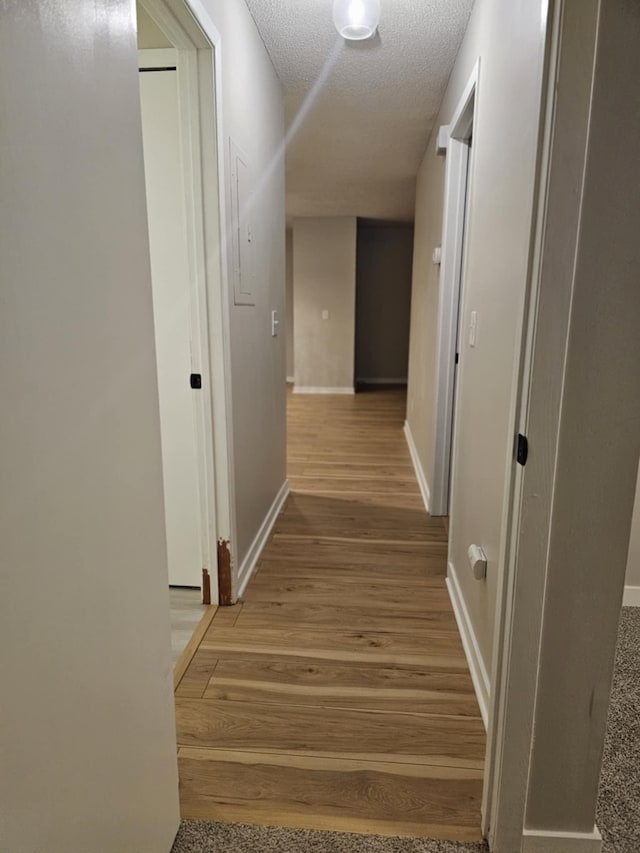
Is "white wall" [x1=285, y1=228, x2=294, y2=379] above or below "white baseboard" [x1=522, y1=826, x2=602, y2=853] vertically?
above

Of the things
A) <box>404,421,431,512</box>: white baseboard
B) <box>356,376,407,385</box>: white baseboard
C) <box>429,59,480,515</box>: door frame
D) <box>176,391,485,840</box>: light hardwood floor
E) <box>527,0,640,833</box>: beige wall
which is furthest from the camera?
<box>356,376,407,385</box>: white baseboard

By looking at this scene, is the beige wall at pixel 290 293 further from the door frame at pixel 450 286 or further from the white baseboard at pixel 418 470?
the door frame at pixel 450 286

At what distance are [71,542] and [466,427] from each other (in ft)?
5.49

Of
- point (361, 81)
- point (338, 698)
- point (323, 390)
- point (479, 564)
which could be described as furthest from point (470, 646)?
point (323, 390)

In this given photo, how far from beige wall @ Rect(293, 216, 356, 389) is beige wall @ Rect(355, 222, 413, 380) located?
1.13m

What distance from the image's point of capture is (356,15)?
209 centimetres

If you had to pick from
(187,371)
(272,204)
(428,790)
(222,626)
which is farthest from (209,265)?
(428,790)

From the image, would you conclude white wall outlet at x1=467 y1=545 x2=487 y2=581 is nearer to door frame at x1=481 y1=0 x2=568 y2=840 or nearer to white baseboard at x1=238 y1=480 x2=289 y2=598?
door frame at x1=481 y1=0 x2=568 y2=840

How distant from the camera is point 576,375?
3.13 feet

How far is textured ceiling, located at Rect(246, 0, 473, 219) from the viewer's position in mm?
2266

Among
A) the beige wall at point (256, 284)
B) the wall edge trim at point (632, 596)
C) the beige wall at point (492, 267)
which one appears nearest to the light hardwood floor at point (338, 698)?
the beige wall at point (492, 267)

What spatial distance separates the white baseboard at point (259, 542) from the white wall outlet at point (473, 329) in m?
1.38

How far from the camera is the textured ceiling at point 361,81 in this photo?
2.27m

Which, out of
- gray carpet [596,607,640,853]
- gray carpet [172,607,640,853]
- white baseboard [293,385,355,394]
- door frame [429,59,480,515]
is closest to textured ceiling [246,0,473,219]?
door frame [429,59,480,515]
